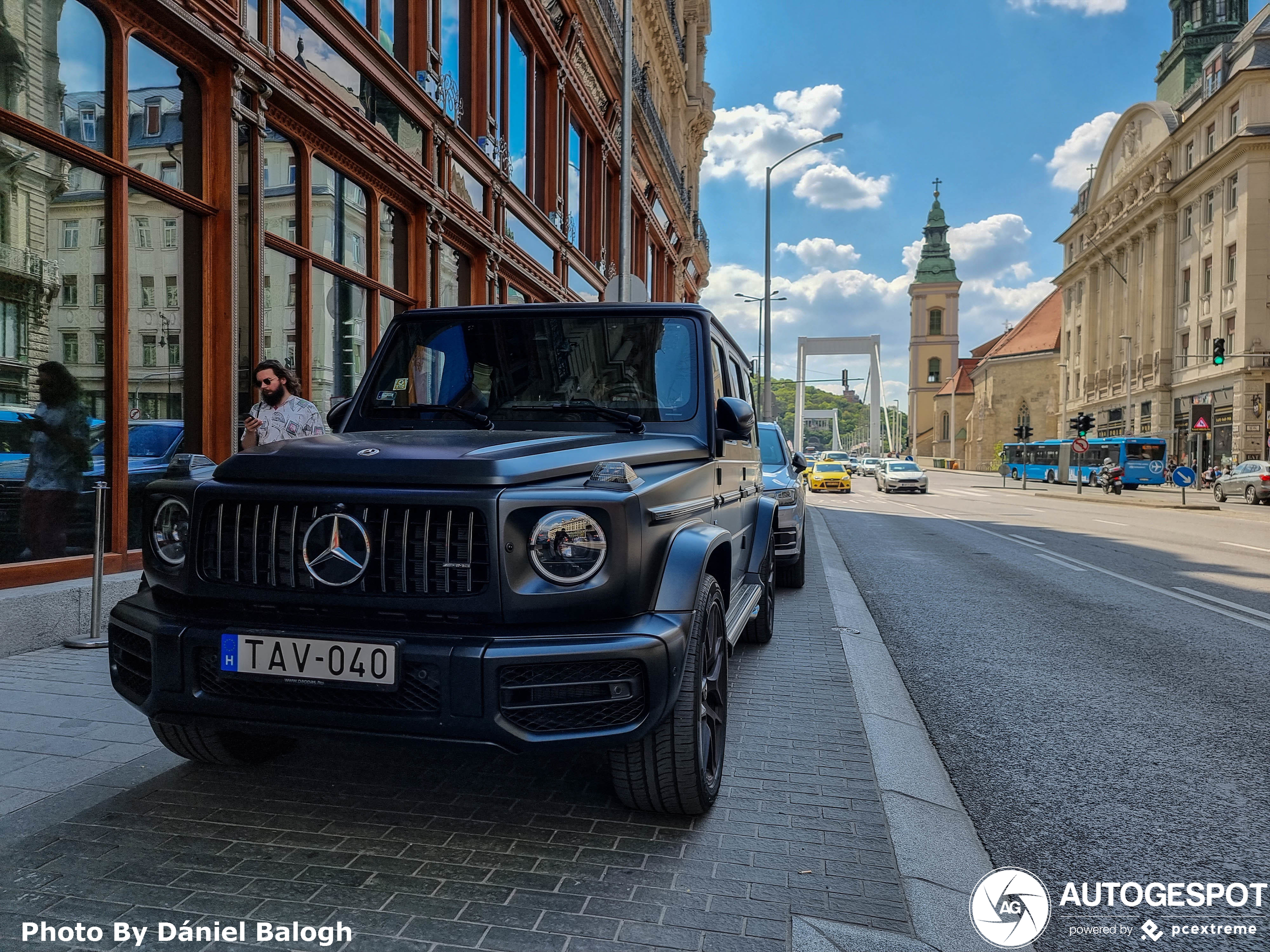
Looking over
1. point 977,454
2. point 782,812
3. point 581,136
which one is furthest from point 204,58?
point 977,454

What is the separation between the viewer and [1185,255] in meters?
51.5

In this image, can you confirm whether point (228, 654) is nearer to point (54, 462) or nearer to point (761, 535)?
point (761, 535)

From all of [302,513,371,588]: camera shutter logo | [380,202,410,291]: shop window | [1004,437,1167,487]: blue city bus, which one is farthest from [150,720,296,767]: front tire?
[1004,437,1167,487]: blue city bus

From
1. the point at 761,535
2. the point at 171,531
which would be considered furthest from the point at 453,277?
the point at 171,531

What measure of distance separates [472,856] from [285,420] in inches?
155

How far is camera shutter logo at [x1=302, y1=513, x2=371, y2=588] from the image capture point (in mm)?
2807

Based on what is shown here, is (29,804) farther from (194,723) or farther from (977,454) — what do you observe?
(977,454)

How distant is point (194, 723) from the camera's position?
2904mm

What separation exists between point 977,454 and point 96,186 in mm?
97913

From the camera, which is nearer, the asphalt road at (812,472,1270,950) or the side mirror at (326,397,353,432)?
the asphalt road at (812,472,1270,950)

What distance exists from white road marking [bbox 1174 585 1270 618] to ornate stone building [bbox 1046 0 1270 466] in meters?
26.9

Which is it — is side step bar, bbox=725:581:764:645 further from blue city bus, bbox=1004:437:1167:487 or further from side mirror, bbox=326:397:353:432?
blue city bus, bbox=1004:437:1167:487

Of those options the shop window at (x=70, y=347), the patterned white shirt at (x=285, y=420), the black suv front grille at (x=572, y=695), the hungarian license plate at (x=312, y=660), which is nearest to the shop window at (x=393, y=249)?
the shop window at (x=70, y=347)

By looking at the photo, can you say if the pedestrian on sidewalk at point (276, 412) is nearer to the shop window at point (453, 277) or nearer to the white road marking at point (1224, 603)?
the shop window at point (453, 277)
